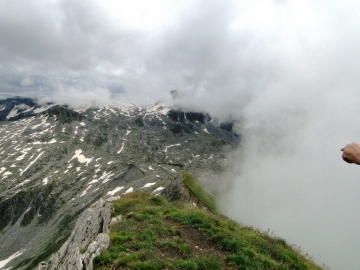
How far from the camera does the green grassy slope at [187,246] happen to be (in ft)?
40.8

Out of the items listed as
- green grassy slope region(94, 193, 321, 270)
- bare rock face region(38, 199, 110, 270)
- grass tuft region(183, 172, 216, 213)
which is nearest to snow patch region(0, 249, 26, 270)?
grass tuft region(183, 172, 216, 213)

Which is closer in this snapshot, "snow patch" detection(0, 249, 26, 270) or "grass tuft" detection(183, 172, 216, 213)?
"grass tuft" detection(183, 172, 216, 213)

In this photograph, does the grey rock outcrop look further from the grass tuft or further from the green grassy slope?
the green grassy slope

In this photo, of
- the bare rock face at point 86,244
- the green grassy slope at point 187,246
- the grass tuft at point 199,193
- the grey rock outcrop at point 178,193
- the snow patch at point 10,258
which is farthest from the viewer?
the snow patch at point 10,258

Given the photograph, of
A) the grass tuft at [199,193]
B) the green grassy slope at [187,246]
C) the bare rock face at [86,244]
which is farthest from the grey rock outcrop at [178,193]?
the green grassy slope at [187,246]

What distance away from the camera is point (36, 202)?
172750mm

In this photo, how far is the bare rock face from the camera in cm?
1407

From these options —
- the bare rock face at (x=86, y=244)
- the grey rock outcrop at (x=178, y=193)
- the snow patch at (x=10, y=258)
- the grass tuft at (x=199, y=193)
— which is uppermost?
the grass tuft at (x=199, y=193)

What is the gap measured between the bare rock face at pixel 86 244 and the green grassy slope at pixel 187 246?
0.84 metres

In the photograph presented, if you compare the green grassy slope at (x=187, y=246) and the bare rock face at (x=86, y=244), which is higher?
the green grassy slope at (x=187, y=246)

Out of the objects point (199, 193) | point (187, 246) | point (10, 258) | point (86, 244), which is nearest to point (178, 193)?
point (199, 193)

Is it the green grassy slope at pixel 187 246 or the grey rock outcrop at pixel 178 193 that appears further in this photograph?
the grey rock outcrop at pixel 178 193

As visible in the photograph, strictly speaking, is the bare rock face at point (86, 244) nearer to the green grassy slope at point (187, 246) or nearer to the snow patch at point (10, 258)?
the green grassy slope at point (187, 246)

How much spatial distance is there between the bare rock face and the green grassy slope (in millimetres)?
836
